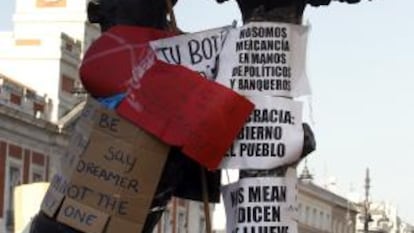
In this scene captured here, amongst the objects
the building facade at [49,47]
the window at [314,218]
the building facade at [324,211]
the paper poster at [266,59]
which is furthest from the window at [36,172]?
the paper poster at [266,59]

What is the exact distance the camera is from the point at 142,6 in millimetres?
5906

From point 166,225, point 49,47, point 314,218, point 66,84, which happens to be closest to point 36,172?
point 66,84

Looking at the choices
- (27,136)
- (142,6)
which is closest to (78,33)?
(27,136)

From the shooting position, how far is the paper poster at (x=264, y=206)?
571 centimetres

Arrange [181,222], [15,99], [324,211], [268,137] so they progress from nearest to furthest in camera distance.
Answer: [268,137] → [15,99] → [181,222] → [324,211]

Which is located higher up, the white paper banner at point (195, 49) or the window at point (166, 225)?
the white paper banner at point (195, 49)

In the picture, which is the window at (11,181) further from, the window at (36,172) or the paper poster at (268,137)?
the paper poster at (268,137)

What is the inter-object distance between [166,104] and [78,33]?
42767 millimetres

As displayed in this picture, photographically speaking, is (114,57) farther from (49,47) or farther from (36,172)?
(49,47)

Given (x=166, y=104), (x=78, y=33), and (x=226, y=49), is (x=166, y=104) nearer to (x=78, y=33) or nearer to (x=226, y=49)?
(x=226, y=49)

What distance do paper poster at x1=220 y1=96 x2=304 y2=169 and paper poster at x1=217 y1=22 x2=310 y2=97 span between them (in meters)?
0.07

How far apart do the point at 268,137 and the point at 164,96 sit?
53 centimetres

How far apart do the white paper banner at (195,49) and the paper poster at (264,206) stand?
0.58 meters

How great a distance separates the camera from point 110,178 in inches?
224
